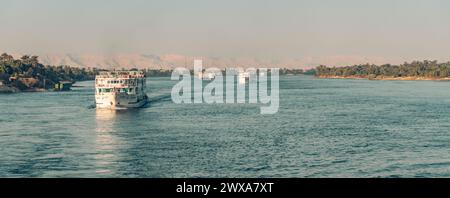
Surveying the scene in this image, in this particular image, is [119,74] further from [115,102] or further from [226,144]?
[226,144]

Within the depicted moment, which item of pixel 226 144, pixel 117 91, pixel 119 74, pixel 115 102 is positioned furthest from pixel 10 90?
pixel 226 144

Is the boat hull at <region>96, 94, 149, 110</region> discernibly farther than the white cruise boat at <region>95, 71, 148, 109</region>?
No

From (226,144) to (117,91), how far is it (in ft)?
145

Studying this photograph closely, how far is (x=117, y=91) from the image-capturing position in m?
86.4

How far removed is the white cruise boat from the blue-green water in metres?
7.62

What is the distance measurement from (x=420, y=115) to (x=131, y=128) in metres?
34.9

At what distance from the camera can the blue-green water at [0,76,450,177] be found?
34.6m

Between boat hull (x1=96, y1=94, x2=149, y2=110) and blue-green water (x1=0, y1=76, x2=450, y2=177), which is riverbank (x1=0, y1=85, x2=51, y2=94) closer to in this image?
boat hull (x1=96, y1=94, x2=149, y2=110)

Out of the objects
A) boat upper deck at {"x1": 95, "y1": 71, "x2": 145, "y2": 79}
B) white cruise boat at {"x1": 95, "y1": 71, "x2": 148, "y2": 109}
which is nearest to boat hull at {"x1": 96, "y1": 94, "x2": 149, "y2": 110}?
white cruise boat at {"x1": 95, "y1": 71, "x2": 148, "y2": 109}

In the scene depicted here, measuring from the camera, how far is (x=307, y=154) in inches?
1588

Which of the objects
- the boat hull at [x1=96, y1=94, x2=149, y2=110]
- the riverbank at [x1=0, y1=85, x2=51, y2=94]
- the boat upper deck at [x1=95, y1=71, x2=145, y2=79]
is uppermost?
the boat upper deck at [x1=95, y1=71, x2=145, y2=79]

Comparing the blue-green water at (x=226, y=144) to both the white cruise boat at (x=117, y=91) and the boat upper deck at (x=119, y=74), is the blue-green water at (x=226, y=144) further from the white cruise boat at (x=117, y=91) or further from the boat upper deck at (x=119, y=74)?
the boat upper deck at (x=119, y=74)
